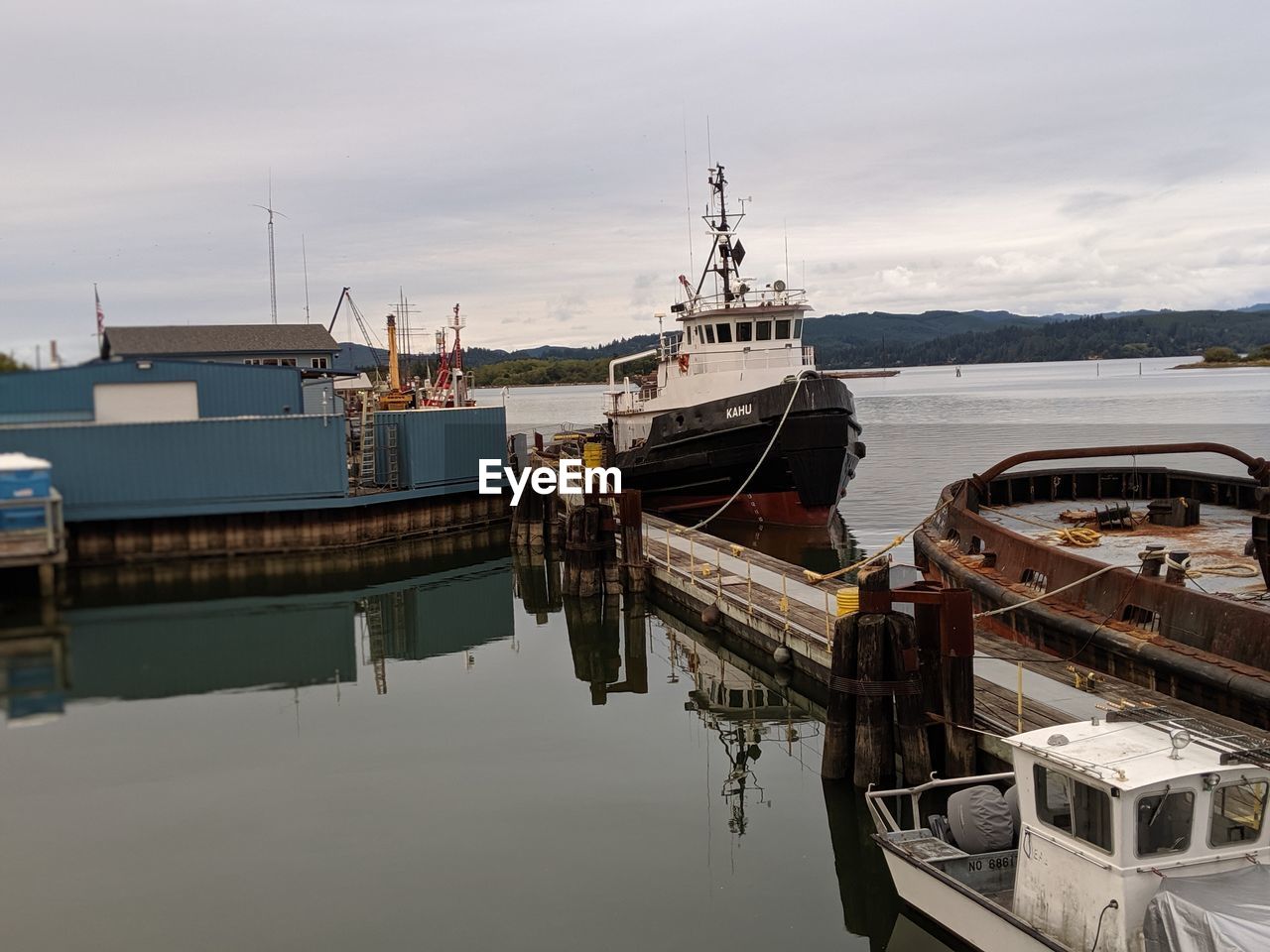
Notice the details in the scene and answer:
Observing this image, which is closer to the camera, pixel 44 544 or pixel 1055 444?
pixel 44 544

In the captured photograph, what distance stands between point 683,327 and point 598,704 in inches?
752

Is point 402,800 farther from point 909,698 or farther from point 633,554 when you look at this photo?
point 633,554

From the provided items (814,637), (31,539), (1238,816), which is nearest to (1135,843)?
(1238,816)

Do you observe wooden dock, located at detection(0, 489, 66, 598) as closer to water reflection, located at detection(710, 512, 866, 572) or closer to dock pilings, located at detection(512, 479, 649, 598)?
dock pilings, located at detection(512, 479, 649, 598)

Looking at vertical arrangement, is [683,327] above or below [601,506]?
above

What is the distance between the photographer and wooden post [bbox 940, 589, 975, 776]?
10.7 m

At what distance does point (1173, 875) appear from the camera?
6.86 meters

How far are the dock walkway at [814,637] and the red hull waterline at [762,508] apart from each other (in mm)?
4444

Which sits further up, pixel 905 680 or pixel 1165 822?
pixel 1165 822

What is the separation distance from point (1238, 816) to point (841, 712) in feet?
16.5

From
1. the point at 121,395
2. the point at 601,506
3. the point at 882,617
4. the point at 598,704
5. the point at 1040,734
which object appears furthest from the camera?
the point at 121,395

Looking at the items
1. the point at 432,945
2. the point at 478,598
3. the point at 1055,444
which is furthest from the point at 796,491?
the point at 1055,444

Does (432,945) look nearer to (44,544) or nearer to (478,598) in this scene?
(478,598)

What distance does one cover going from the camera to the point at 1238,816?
696 cm
